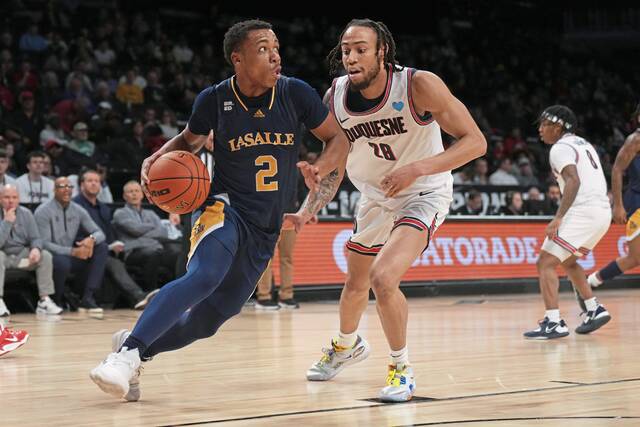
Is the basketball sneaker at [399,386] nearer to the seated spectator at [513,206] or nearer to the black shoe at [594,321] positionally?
the black shoe at [594,321]

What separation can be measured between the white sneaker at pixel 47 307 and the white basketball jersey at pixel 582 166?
5.53 metres

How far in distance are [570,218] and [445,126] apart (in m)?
3.78

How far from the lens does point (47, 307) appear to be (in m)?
10.5

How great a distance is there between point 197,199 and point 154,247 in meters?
6.95

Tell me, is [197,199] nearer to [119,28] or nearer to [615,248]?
[615,248]

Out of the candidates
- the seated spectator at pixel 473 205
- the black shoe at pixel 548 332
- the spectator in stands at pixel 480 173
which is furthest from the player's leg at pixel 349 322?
the spectator in stands at pixel 480 173

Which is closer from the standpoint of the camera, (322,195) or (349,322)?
(322,195)

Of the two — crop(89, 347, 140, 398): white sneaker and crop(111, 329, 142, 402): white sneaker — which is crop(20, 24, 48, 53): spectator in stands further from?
crop(89, 347, 140, 398): white sneaker

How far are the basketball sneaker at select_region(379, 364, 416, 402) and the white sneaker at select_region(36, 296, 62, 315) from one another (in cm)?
626

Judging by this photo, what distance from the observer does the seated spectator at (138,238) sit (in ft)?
38.1

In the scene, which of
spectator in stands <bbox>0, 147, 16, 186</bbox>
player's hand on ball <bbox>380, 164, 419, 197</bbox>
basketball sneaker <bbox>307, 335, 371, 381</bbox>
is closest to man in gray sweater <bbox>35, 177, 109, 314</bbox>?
spectator in stands <bbox>0, 147, 16, 186</bbox>

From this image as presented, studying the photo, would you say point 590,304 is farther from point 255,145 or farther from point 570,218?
point 255,145

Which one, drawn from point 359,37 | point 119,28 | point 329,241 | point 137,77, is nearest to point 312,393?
point 359,37

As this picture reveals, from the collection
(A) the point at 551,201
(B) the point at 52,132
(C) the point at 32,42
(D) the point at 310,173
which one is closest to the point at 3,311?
(B) the point at 52,132
